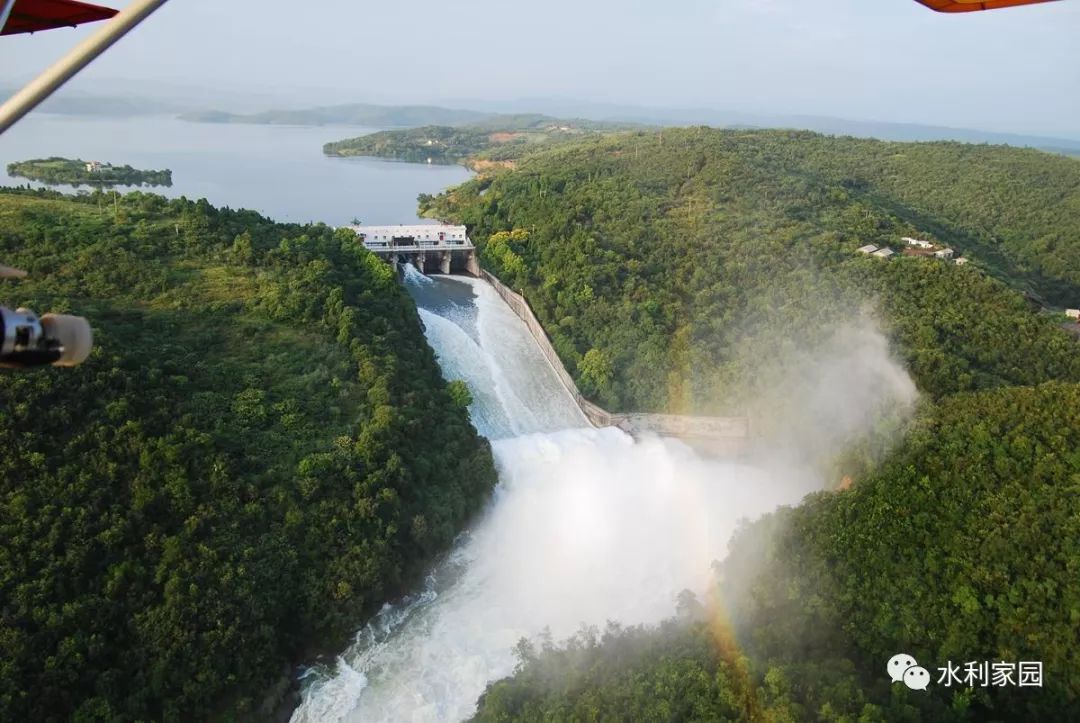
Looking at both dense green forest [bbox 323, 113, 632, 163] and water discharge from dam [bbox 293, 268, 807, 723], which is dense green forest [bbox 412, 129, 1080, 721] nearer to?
water discharge from dam [bbox 293, 268, 807, 723]

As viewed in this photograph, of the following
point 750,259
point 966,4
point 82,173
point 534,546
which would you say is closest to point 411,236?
point 750,259

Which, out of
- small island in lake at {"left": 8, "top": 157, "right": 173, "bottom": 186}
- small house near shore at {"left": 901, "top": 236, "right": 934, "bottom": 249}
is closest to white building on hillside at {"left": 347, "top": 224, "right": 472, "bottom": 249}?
small house near shore at {"left": 901, "top": 236, "right": 934, "bottom": 249}

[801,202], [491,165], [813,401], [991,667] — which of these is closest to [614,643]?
[991,667]

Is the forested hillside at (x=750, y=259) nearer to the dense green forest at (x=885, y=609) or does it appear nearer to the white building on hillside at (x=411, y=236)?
the white building on hillside at (x=411, y=236)

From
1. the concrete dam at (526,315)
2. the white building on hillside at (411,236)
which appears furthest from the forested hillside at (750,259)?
the white building on hillside at (411,236)

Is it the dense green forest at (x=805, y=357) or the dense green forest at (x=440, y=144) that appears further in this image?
the dense green forest at (x=440, y=144)

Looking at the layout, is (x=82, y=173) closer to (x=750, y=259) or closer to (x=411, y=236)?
(x=411, y=236)

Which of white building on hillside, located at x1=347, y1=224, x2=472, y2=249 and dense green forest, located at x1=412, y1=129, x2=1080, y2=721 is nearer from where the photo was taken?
dense green forest, located at x1=412, y1=129, x2=1080, y2=721
